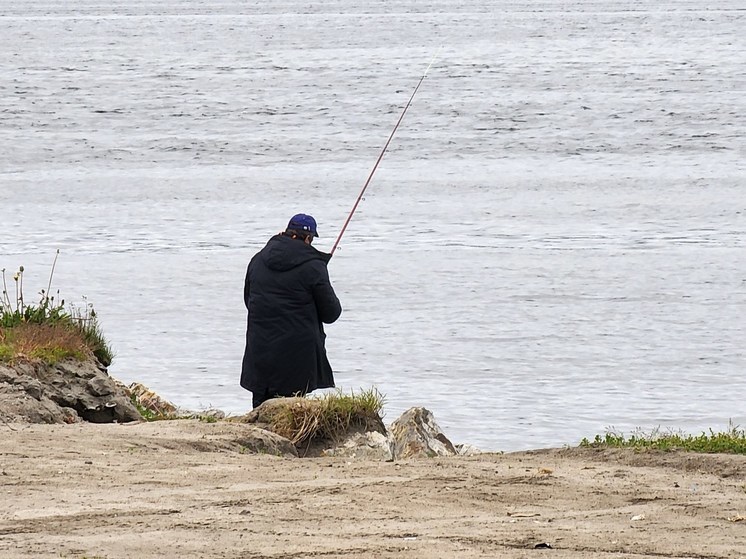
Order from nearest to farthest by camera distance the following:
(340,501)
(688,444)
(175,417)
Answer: (340,501)
(688,444)
(175,417)

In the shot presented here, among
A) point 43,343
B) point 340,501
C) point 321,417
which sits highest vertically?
point 43,343

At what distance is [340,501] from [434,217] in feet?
44.6

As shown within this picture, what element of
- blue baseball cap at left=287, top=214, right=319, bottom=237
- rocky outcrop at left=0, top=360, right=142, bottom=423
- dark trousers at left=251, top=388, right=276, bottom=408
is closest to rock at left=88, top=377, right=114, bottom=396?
rocky outcrop at left=0, top=360, right=142, bottom=423

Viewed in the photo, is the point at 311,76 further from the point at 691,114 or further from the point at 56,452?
the point at 56,452

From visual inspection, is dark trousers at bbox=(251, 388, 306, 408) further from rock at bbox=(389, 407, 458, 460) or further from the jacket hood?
the jacket hood

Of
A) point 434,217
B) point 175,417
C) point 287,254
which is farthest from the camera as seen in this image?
point 434,217

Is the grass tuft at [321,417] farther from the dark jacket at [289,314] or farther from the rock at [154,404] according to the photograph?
the rock at [154,404]

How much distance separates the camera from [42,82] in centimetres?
4069

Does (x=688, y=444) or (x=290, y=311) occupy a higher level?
(x=290, y=311)

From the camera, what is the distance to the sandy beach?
205 inches

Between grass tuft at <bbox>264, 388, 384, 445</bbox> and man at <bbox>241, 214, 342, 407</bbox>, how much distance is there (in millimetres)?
348

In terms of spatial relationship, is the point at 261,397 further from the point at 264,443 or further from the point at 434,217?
the point at 434,217

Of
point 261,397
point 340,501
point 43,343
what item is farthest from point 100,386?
point 340,501

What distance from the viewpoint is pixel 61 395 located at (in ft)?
27.5
